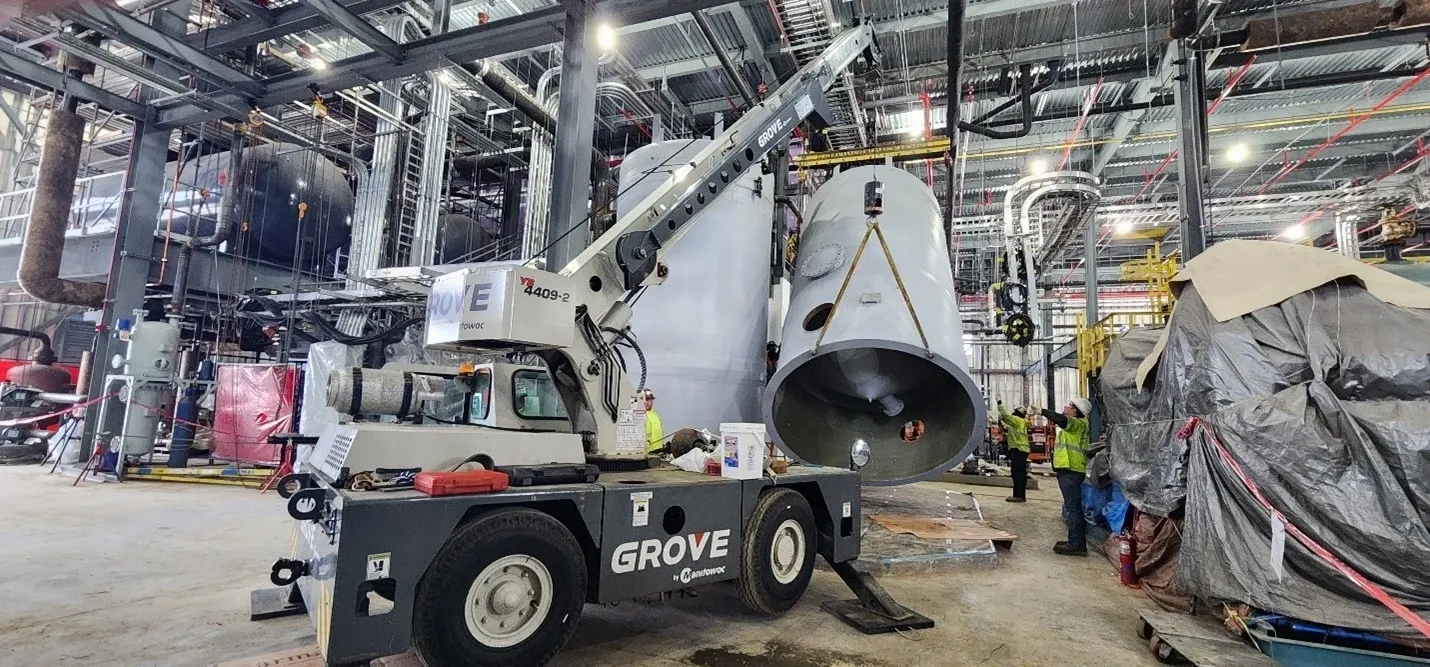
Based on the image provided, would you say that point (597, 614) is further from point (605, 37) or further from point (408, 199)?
point (408, 199)

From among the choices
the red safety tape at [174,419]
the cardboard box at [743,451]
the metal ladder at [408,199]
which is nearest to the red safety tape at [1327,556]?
the cardboard box at [743,451]

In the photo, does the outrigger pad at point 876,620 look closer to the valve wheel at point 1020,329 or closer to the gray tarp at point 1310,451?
the gray tarp at point 1310,451

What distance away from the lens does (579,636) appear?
3.59m

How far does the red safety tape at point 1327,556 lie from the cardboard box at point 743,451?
2.98 m

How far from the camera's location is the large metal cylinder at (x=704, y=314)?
6.75 metres

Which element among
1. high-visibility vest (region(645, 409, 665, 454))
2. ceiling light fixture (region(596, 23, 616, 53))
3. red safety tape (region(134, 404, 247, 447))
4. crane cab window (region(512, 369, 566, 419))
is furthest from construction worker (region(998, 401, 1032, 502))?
red safety tape (region(134, 404, 247, 447))

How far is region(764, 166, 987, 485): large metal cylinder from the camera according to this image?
578cm

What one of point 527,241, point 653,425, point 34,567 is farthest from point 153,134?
point 653,425

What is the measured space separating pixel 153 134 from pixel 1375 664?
15.0 metres

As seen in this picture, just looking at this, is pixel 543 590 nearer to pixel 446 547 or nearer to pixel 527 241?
pixel 446 547

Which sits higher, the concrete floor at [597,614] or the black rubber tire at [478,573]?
the black rubber tire at [478,573]

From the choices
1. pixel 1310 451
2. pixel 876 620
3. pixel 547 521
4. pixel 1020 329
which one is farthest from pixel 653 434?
pixel 1020 329

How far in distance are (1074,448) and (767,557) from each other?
396 cm

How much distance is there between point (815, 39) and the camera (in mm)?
7422
